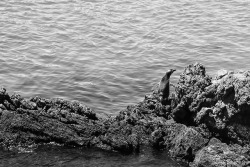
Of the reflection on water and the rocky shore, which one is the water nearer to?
the rocky shore

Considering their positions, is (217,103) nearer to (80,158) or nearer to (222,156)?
(222,156)

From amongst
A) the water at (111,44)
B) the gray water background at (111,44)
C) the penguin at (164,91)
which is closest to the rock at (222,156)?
the penguin at (164,91)

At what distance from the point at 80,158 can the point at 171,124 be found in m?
4.16

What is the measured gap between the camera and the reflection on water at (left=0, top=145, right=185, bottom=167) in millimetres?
19656

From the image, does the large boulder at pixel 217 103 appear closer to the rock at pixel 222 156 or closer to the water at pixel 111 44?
the rock at pixel 222 156

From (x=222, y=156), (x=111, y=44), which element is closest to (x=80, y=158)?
(x=222, y=156)

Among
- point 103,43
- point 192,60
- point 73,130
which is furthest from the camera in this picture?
point 103,43

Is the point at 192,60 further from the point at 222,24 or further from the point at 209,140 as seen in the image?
the point at 209,140

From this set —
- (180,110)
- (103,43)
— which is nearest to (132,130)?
(180,110)

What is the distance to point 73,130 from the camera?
2114 centimetres

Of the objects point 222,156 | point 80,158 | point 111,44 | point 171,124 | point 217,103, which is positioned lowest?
point 80,158

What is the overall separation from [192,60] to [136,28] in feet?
26.1

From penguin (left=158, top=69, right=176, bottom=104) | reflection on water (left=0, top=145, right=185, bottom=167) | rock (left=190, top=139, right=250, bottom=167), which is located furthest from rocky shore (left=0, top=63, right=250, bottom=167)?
reflection on water (left=0, top=145, right=185, bottom=167)

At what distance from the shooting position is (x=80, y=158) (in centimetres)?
2014
